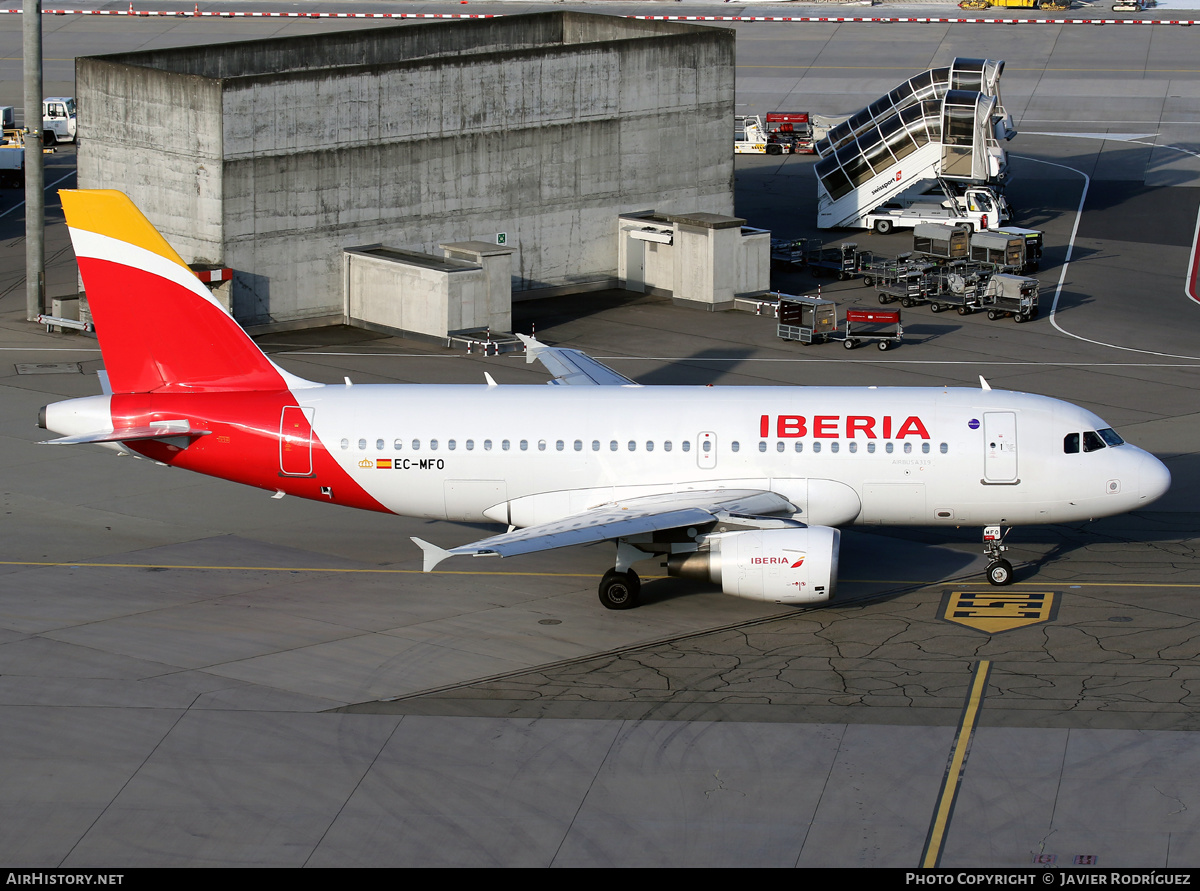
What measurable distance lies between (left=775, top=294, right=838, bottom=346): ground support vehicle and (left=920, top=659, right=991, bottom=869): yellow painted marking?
3020cm

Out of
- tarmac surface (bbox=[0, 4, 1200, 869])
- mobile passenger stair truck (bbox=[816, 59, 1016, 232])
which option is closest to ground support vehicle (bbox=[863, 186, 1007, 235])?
mobile passenger stair truck (bbox=[816, 59, 1016, 232])

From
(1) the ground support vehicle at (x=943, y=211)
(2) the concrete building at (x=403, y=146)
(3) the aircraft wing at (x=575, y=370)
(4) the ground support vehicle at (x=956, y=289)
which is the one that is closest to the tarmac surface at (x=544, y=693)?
(3) the aircraft wing at (x=575, y=370)

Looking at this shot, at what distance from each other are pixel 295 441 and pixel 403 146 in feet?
100

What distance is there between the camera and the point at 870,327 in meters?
60.8

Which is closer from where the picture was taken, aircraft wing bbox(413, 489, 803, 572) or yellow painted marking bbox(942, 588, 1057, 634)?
aircraft wing bbox(413, 489, 803, 572)

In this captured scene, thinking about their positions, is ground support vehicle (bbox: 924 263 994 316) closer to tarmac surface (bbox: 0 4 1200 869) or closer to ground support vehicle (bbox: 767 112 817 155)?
tarmac surface (bbox: 0 4 1200 869)

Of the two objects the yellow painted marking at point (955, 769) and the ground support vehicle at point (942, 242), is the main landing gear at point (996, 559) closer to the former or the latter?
the yellow painted marking at point (955, 769)

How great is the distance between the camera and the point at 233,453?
36.3 meters

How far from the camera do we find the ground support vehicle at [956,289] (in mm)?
66000

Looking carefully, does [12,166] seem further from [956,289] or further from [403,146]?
[956,289]

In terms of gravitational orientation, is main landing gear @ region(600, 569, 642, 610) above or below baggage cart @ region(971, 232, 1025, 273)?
below

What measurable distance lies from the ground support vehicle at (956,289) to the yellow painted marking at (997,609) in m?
31.7

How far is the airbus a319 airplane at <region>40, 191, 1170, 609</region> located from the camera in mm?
35688

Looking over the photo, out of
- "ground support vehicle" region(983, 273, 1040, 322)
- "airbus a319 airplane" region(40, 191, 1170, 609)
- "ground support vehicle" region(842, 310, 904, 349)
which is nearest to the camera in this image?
"airbus a319 airplane" region(40, 191, 1170, 609)
